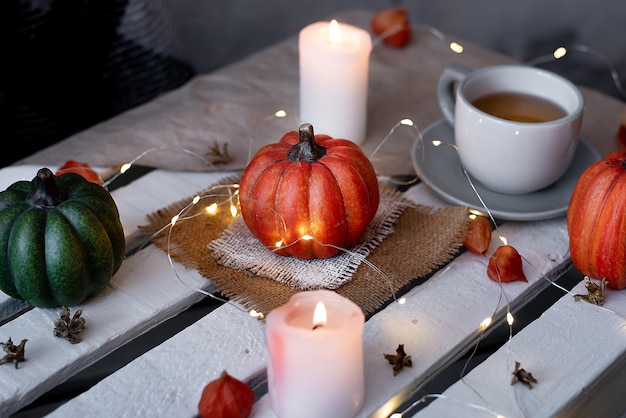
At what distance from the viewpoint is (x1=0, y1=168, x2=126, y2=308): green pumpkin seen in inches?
29.2

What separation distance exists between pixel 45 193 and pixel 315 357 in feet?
1.04

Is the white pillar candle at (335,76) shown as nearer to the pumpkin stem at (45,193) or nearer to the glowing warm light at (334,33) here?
the glowing warm light at (334,33)

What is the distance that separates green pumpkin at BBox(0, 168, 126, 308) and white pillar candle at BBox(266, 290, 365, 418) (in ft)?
0.71

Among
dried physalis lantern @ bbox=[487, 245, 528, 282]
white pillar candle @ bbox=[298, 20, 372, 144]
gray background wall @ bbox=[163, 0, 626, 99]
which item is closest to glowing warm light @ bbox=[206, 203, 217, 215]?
white pillar candle @ bbox=[298, 20, 372, 144]

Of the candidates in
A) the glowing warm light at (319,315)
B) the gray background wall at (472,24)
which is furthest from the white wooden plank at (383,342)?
the gray background wall at (472,24)

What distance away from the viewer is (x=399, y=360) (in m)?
0.73

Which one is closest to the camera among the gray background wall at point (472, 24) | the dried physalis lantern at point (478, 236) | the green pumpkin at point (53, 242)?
the green pumpkin at point (53, 242)

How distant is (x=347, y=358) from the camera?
0.64m

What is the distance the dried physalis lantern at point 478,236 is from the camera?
0.87 meters

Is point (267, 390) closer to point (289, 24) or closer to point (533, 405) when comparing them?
point (533, 405)

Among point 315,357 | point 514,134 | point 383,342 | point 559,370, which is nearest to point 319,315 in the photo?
point 315,357

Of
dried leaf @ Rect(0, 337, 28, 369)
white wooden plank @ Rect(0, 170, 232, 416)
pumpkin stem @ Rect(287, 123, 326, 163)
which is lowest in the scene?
white wooden plank @ Rect(0, 170, 232, 416)

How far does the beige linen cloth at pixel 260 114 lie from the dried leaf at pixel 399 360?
34 cm

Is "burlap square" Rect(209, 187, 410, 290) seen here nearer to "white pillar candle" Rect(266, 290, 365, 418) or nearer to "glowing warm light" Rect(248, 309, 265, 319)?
"glowing warm light" Rect(248, 309, 265, 319)
